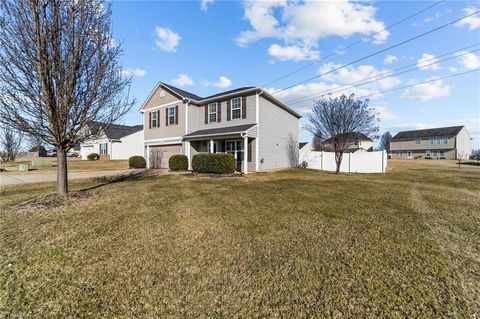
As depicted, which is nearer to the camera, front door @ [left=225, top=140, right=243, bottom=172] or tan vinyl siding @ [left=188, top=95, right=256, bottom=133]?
tan vinyl siding @ [left=188, top=95, right=256, bottom=133]

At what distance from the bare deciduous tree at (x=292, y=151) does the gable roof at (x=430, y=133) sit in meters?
45.8

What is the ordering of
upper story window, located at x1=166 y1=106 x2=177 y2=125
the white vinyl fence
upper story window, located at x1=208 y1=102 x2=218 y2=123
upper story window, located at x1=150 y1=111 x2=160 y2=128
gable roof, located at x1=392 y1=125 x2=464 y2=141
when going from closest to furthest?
upper story window, located at x1=208 y1=102 x2=218 y2=123, upper story window, located at x1=166 y1=106 x2=177 y2=125, the white vinyl fence, upper story window, located at x1=150 y1=111 x2=160 y2=128, gable roof, located at x1=392 y1=125 x2=464 y2=141

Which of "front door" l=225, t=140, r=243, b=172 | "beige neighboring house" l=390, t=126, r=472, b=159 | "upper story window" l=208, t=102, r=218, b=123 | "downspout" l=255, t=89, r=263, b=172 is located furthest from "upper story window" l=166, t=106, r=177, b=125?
"beige neighboring house" l=390, t=126, r=472, b=159

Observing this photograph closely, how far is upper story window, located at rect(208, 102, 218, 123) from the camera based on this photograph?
58.4ft

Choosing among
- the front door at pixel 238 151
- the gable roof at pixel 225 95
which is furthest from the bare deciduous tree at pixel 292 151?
the front door at pixel 238 151

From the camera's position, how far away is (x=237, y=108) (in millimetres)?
16578

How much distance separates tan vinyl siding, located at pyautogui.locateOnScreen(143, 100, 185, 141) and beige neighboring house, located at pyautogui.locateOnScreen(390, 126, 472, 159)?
5228 cm

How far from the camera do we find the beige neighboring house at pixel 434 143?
45.8 metres

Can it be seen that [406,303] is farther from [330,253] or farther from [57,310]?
[57,310]

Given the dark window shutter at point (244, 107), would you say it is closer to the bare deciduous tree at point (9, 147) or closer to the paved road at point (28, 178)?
the paved road at point (28, 178)

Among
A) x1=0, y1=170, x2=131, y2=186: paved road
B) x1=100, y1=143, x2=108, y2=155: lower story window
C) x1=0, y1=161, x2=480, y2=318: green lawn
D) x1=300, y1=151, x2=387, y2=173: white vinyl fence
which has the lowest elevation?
x1=0, y1=161, x2=480, y2=318: green lawn

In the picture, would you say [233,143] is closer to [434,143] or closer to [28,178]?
[28,178]

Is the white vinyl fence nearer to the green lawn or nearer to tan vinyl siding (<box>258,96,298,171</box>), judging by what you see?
tan vinyl siding (<box>258,96,298,171</box>)

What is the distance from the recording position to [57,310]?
8.29ft
